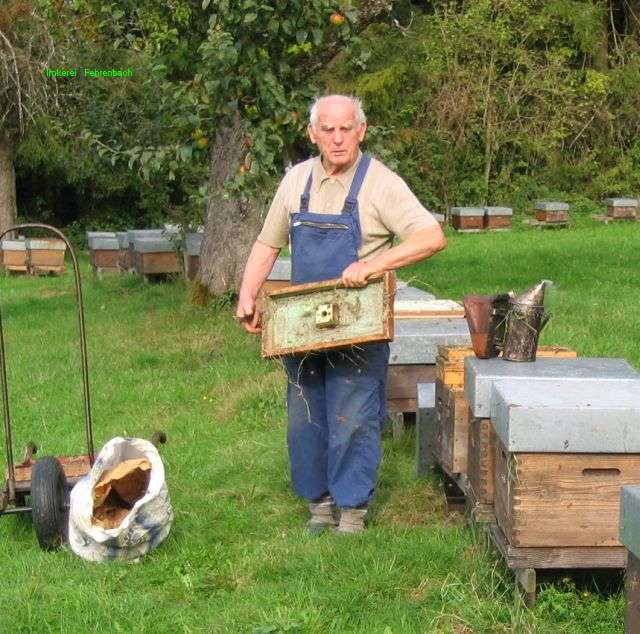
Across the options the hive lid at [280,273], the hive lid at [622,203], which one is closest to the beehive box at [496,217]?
the hive lid at [622,203]

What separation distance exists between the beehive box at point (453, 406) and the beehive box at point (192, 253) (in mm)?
9802

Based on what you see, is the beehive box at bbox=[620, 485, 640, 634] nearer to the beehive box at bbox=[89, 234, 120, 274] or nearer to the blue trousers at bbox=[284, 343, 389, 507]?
the blue trousers at bbox=[284, 343, 389, 507]

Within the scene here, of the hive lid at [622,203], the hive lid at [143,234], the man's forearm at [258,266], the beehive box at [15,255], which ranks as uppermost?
the man's forearm at [258,266]

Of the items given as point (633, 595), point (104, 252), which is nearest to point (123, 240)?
point (104, 252)

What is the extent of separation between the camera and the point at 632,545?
9.84 feet

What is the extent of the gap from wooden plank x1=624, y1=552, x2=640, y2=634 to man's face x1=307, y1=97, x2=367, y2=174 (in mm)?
2428

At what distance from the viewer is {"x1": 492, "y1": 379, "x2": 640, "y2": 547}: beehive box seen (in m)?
4.11

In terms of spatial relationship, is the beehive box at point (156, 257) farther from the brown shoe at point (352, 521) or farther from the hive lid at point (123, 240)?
the brown shoe at point (352, 521)

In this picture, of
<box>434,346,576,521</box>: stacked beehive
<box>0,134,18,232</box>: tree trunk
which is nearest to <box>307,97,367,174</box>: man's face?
<box>434,346,576,521</box>: stacked beehive

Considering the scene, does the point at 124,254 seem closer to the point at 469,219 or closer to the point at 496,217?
the point at 469,219

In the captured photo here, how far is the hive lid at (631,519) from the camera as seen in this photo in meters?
2.96

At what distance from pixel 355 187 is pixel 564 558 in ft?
5.85

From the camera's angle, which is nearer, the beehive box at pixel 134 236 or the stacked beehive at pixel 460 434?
the stacked beehive at pixel 460 434

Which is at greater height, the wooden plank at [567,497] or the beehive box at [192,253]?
the wooden plank at [567,497]
